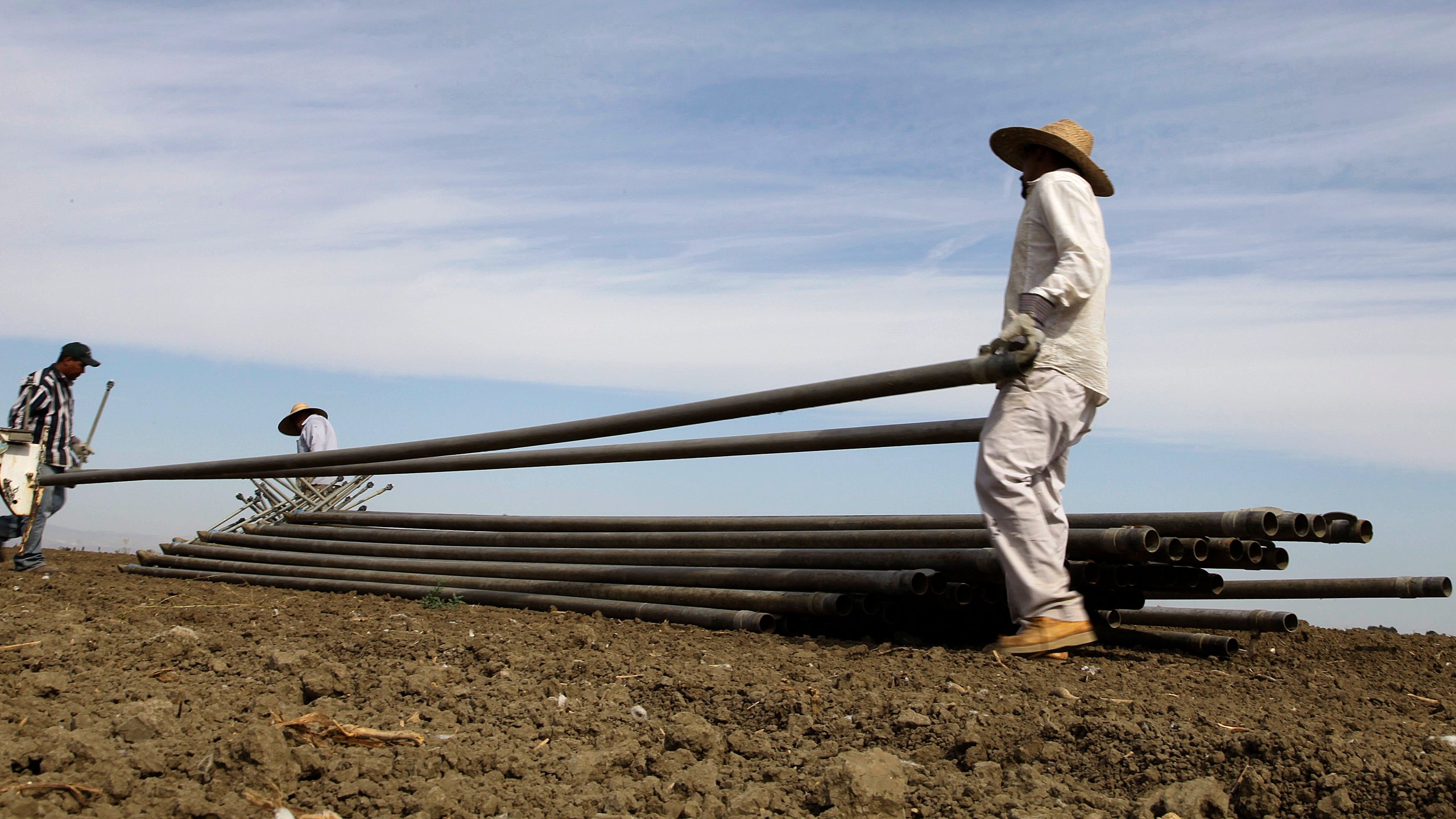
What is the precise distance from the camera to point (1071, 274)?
12.1 ft

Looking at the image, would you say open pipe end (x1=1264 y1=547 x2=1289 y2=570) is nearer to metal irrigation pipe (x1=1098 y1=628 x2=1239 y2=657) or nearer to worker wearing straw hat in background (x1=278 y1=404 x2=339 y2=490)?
metal irrigation pipe (x1=1098 y1=628 x2=1239 y2=657)

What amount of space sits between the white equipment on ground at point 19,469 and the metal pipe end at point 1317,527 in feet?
27.7

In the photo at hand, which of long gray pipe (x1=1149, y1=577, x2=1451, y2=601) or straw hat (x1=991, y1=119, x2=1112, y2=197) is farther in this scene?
long gray pipe (x1=1149, y1=577, x2=1451, y2=601)

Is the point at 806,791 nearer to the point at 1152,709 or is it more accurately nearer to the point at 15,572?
the point at 1152,709

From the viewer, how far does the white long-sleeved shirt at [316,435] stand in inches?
390

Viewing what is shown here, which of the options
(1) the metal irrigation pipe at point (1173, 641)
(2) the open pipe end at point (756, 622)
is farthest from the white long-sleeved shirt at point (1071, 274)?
(2) the open pipe end at point (756, 622)

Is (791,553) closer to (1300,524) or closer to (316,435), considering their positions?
(1300,524)

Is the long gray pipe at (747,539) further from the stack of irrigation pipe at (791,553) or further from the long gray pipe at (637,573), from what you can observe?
the long gray pipe at (637,573)

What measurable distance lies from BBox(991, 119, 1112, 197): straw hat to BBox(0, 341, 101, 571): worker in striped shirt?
24.3 feet

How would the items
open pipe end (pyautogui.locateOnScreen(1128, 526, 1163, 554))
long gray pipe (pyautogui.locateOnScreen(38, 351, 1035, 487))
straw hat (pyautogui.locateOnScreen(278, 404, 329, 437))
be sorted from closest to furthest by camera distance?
long gray pipe (pyautogui.locateOnScreen(38, 351, 1035, 487))
open pipe end (pyautogui.locateOnScreen(1128, 526, 1163, 554))
straw hat (pyautogui.locateOnScreen(278, 404, 329, 437))

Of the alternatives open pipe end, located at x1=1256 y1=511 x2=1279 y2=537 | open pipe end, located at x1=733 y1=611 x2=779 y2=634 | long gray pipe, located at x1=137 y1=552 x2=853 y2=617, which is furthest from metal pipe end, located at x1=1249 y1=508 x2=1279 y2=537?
open pipe end, located at x1=733 y1=611 x2=779 y2=634

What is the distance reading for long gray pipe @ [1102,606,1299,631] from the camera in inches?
172

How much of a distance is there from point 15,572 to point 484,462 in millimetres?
4360

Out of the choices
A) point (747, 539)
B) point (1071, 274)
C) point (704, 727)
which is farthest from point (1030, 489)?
point (747, 539)
